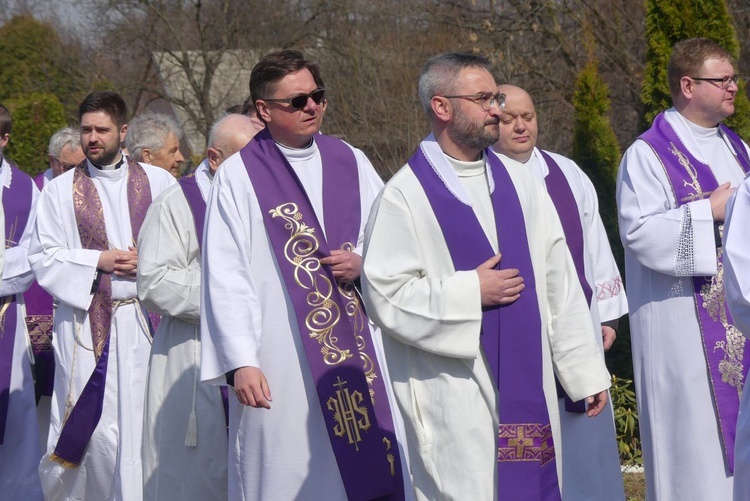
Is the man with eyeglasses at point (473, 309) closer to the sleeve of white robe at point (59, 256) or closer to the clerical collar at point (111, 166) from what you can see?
the sleeve of white robe at point (59, 256)

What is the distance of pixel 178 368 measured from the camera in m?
6.18

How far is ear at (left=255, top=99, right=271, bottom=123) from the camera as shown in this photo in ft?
17.5

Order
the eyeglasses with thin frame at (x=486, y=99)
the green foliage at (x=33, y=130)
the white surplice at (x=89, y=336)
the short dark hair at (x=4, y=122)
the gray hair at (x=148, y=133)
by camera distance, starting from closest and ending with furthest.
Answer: the eyeglasses with thin frame at (x=486, y=99), the white surplice at (x=89, y=336), the short dark hair at (x=4, y=122), the gray hair at (x=148, y=133), the green foliage at (x=33, y=130)

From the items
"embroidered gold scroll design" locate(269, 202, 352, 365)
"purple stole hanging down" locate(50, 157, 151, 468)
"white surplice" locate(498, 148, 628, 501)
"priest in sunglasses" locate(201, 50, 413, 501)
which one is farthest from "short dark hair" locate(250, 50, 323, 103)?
"purple stole hanging down" locate(50, 157, 151, 468)

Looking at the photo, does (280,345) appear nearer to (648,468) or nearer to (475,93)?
(475,93)

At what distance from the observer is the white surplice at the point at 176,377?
238 inches

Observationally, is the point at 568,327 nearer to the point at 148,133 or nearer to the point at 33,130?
the point at 148,133

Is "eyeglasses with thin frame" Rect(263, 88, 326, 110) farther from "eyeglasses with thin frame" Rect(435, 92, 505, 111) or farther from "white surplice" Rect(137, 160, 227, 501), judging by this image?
"white surplice" Rect(137, 160, 227, 501)

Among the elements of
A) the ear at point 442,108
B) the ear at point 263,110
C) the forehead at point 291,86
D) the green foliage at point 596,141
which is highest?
the green foliage at point 596,141

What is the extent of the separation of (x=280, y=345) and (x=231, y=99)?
58.3 feet

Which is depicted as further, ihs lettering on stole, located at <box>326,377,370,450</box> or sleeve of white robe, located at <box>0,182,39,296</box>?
sleeve of white robe, located at <box>0,182,39,296</box>

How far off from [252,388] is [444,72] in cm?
137

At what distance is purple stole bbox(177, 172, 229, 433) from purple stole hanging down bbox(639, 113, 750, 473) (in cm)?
219

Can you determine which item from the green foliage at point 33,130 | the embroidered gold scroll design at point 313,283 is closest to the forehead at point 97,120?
the embroidered gold scroll design at point 313,283
